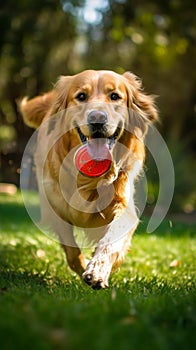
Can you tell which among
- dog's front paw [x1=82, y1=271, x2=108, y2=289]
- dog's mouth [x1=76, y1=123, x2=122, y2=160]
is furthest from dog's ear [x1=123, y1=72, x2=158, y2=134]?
dog's front paw [x1=82, y1=271, x2=108, y2=289]

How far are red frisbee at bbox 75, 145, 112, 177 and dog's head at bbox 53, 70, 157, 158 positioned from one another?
0.20 ft

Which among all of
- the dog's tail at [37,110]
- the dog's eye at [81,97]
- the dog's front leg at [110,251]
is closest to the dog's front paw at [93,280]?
the dog's front leg at [110,251]

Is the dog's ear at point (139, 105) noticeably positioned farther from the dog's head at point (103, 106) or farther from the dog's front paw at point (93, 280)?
the dog's front paw at point (93, 280)

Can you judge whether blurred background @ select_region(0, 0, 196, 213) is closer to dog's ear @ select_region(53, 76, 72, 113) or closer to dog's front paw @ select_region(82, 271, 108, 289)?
dog's ear @ select_region(53, 76, 72, 113)

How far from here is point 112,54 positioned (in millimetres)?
16453

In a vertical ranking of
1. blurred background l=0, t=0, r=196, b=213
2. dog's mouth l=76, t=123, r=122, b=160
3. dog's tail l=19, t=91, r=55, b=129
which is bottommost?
blurred background l=0, t=0, r=196, b=213

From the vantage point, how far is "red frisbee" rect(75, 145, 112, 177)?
162 inches

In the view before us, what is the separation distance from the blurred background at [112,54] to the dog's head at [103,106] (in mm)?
3251

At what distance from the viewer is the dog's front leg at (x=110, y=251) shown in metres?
3.59

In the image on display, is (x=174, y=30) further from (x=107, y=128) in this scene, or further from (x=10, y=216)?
(x=107, y=128)

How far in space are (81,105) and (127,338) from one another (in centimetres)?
246

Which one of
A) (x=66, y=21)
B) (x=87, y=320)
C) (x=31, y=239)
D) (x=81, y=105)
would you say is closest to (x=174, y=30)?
(x=66, y=21)

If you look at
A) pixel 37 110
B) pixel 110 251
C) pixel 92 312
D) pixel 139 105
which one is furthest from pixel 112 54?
pixel 92 312

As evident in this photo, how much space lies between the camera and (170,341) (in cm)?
222
